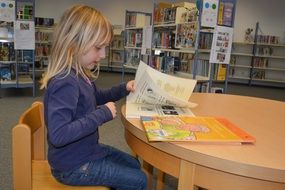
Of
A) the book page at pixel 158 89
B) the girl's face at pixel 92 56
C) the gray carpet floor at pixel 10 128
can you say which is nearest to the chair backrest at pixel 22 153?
the girl's face at pixel 92 56

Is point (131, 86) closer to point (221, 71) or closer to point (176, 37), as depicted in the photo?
point (221, 71)

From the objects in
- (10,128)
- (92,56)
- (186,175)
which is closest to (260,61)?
(10,128)

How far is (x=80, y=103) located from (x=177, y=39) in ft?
9.26

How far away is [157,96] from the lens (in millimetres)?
1108

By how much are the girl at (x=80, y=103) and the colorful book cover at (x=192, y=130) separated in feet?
0.55

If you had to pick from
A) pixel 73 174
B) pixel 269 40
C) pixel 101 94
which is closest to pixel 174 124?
pixel 73 174

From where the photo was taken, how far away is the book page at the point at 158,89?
1.09m

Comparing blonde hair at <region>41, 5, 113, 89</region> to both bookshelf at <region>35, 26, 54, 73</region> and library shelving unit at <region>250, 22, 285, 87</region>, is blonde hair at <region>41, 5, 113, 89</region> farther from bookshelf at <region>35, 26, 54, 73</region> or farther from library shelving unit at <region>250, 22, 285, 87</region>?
library shelving unit at <region>250, 22, 285, 87</region>

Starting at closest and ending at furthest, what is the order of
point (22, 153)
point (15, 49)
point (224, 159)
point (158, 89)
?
point (224, 159)
point (22, 153)
point (158, 89)
point (15, 49)

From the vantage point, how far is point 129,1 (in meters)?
8.77

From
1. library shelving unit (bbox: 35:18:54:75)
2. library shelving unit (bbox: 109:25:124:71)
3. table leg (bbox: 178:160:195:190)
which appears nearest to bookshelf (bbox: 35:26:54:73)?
library shelving unit (bbox: 35:18:54:75)

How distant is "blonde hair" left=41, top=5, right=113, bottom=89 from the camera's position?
3.25ft

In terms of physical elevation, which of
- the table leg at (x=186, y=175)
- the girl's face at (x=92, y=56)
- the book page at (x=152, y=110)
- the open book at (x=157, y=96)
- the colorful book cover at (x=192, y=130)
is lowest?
the table leg at (x=186, y=175)

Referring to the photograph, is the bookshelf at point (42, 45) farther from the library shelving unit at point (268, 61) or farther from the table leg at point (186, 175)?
the table leg at point (186, 175)
